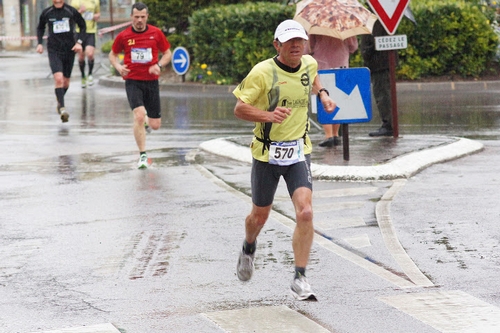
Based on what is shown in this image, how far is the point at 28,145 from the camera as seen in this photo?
15.1 metres

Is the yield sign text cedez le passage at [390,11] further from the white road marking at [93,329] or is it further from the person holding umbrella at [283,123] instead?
the white road marking at [93,329]

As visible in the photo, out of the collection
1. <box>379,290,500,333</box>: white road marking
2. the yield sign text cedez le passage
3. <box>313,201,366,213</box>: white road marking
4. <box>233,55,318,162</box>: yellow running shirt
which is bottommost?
<box>379,290,500,333</box>: white road marking

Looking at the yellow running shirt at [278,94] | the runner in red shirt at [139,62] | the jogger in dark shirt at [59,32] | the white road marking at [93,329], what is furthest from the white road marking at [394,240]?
the jogger in dark shirt at [59,32]

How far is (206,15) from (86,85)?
11.7 ft

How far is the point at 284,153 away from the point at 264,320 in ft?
4.19

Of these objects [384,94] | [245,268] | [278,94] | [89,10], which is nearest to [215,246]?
[245,268]

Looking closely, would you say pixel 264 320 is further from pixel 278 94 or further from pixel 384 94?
pixel 384 94

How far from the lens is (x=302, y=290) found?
22.6 feet

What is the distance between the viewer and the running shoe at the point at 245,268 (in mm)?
7410

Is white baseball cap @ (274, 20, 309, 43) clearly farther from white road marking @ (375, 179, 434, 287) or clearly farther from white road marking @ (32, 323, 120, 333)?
white road marking @ (32, 323, 120, 333)

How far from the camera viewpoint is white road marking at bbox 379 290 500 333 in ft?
20.6

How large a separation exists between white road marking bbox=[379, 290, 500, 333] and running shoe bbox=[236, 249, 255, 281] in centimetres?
93

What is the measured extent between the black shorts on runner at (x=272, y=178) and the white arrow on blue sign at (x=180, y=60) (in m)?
18.2

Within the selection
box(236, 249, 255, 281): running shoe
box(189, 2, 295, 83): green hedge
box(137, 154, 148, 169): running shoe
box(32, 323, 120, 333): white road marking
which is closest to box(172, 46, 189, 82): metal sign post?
box(189, 2, 295, 83): green hedge
